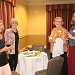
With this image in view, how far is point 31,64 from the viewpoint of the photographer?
3346mm

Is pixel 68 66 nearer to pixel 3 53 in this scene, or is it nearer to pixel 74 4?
pixel 3 53

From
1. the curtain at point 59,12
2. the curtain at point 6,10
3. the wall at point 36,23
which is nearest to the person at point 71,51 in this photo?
the curtain at point 6,10

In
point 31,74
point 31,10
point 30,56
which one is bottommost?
point 31,74

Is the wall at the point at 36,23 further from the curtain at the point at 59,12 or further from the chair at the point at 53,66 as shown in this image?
the chair at the point at 53,66

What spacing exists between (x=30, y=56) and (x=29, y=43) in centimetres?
472

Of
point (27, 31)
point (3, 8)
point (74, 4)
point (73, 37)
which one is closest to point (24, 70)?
point (73, 37)

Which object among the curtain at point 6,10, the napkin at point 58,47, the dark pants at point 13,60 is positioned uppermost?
the curtain at point 6,10

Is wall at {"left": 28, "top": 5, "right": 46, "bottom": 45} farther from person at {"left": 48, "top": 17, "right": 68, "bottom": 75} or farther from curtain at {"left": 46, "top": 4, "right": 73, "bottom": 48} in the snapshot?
person at {"left": 48, "top": 17, "right": 68, "bottom": 75}

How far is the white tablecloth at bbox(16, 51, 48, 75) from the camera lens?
3.35 metres

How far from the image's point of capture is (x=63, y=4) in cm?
765

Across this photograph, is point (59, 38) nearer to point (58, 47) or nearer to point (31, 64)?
point (58, 47)

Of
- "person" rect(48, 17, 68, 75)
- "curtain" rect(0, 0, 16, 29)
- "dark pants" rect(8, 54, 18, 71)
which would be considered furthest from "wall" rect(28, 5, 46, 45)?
"person" rect(48, 17, 68, 75)

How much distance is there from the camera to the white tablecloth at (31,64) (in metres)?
3.35

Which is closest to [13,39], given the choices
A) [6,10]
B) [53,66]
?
[6,10]
